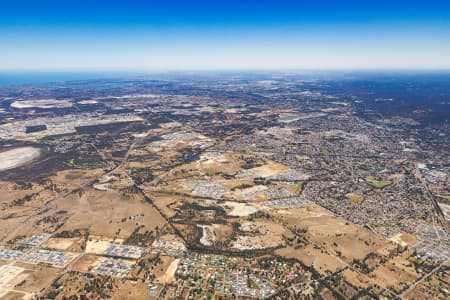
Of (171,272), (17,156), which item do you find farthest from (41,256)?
(17,156)

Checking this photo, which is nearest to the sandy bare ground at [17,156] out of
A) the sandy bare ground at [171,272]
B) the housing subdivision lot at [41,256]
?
the housing subdivision lot at [41,256]

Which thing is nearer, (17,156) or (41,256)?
(41,256)

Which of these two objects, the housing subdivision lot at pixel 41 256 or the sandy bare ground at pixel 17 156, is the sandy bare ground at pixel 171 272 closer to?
the housing subdivision lot at pixel 41 256

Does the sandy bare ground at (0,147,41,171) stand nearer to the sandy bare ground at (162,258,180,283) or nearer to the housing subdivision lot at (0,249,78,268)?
the housing subdivision lot at (0,249,78,268)

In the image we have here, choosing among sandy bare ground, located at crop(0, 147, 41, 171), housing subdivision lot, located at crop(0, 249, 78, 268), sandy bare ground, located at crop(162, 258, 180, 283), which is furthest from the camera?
sandy bare ground, located at crop(0, 147, 41, 171)

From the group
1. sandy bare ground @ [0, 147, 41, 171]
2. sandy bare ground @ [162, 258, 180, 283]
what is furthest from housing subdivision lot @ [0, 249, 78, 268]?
sandy bare ground @ [0, 147, 41, 171]

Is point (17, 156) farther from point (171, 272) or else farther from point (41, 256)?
point (171, 272)

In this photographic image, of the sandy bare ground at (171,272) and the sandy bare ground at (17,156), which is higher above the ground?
the sandy bare ground at (17,156)

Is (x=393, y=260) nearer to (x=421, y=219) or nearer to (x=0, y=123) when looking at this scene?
(x=421, y=219)

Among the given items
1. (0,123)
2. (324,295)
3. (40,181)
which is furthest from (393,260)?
(0,123)
